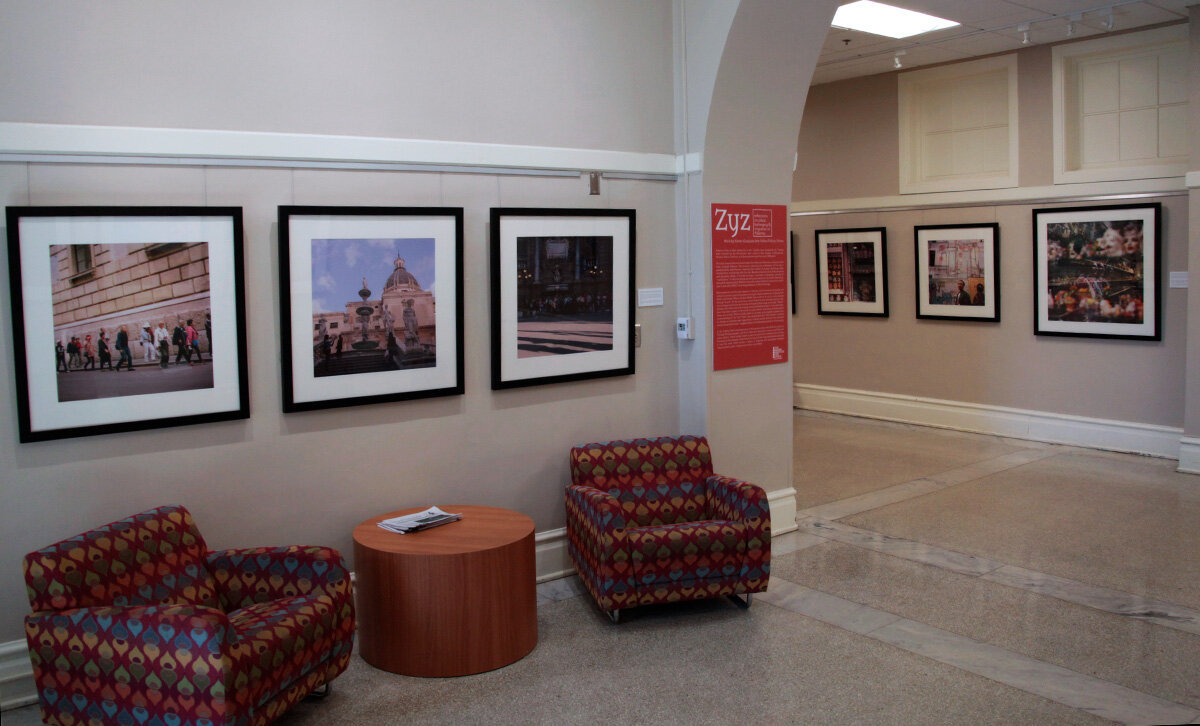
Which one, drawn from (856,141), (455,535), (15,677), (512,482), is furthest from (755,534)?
(856,141)

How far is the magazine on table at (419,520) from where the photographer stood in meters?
4.16

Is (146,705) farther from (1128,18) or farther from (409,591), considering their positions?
(1128,18)

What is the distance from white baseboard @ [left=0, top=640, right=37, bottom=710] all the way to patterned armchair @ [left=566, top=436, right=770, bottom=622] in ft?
8.17

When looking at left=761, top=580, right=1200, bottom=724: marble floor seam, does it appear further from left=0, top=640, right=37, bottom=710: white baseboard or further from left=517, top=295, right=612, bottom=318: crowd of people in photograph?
left=0, top=640, right=37, bottom=710: white baseboard

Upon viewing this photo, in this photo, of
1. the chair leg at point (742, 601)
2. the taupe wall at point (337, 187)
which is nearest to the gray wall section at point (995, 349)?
the taupe wall at point (337, 187)

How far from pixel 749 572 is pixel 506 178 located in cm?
246

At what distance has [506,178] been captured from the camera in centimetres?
484

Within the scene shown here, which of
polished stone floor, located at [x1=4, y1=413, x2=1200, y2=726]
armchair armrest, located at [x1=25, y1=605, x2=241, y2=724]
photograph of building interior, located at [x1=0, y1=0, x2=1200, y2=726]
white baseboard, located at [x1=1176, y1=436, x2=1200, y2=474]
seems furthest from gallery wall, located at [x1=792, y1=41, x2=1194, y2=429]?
armchair armrest, located at [x1=25, y1=605, x2=241, y2=724]

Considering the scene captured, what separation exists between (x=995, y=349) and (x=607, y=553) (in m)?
5.89

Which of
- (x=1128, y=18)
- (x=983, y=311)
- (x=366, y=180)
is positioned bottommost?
(x=983, y=311)

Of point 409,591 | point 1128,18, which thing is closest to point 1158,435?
point 1128,18

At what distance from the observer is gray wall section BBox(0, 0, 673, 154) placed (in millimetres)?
3670

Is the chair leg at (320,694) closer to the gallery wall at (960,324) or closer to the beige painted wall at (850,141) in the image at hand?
the gallery wall at (960,324)

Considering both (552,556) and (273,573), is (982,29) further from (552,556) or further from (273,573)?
(273,573)
